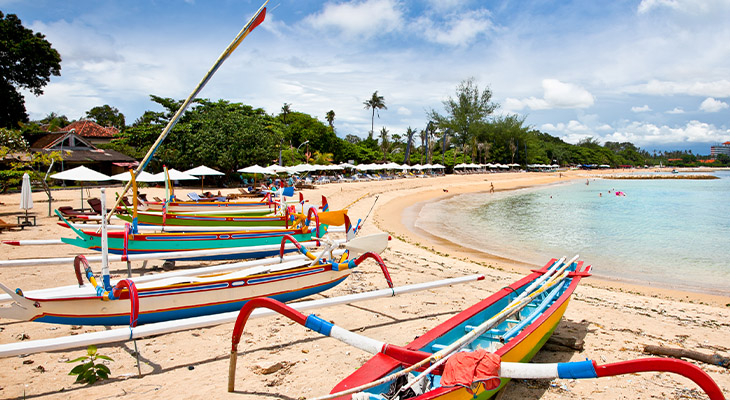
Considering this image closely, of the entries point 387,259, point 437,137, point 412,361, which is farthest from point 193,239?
point 437,137

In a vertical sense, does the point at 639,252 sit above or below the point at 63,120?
below

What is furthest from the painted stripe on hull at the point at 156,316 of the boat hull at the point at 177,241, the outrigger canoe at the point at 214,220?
the outrigger canoe at the point at 214,220

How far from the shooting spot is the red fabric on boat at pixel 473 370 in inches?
105

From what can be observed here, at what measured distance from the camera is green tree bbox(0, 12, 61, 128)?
28234 mm

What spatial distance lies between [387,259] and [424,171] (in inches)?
2136

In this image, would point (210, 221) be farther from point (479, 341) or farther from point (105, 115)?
point (105, 115)

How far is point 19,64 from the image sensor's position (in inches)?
1145

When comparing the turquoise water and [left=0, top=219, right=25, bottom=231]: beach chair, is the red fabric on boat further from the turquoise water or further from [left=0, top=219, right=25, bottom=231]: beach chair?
[left=0, top=219, right=25, bottom=231]: beach chair

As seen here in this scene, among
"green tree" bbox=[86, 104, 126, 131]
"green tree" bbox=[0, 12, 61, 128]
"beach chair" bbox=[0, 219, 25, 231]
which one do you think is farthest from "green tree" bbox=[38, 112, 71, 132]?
"beach chair" bbox=[0, 219, 25, 231]

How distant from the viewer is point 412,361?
2984 mm

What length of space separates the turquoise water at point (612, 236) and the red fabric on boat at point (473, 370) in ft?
34.2

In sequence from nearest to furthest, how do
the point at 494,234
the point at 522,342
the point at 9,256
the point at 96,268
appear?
the point at 522,342 → the point at 96,268 → the point at 9,256 → the point at 494,234

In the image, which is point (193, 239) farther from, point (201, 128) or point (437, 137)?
point (437, 137)

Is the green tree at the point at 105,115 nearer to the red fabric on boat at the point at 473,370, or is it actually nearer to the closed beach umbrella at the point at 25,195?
the closed beach umbrella at the point at 25,195
